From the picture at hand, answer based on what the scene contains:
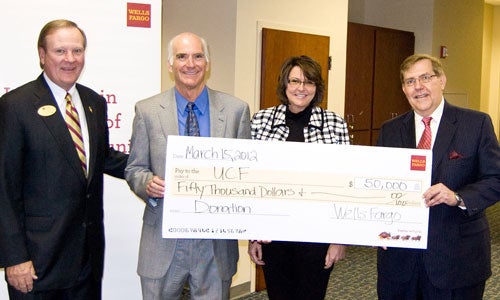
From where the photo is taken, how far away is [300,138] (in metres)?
2.68

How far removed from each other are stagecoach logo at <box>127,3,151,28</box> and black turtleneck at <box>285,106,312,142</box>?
36.6 inches

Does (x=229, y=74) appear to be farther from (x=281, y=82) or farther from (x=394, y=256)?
(x=394, y=256)

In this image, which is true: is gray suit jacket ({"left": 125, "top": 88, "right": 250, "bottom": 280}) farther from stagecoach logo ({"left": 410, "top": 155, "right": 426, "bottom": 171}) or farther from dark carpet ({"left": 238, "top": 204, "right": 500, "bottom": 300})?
dark carpet ({"left": 238, "top": 204, "right": 500, "bottom": 300})

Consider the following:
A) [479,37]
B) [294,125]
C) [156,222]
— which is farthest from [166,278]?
[479,37]

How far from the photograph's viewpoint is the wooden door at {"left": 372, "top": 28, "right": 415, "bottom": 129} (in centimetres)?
679

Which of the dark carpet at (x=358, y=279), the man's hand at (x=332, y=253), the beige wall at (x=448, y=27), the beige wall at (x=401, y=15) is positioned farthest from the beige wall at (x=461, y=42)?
the man's hand at (x=332, y=253)

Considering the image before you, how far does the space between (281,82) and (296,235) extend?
0.79 m

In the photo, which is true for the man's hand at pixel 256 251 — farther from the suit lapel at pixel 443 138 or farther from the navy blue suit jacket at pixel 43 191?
the suit lapel at pixel 443 138

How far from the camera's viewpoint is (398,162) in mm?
2371

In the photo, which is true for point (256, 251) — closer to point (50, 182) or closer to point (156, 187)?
point (156, 187)

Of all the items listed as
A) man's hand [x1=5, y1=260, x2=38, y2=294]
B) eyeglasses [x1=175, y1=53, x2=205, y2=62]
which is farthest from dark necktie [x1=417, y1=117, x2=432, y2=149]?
man's hand [x1=5, y1=260, x2=38, y2=294]

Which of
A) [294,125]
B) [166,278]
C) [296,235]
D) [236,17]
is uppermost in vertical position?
[236,17]

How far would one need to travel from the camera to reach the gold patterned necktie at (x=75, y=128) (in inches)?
90.3

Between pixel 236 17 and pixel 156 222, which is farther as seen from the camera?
pixel 236 17
